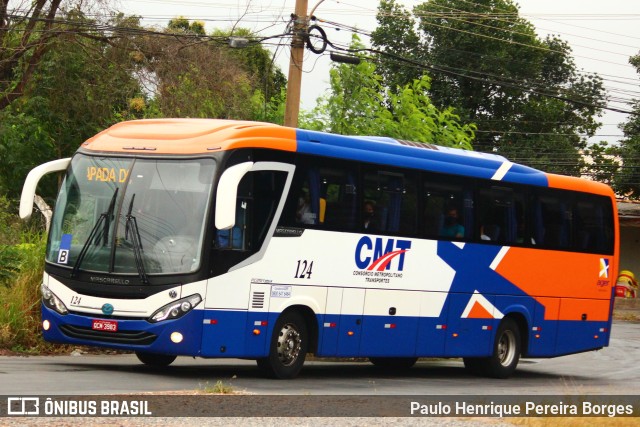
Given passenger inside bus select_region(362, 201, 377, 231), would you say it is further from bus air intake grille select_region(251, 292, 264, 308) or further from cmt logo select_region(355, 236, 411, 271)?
bus air intake grille select_region(251, 292, 264, 308)

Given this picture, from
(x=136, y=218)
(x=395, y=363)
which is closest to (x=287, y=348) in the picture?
(x=136, y=218)

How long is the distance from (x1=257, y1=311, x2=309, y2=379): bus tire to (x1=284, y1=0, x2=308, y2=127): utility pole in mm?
7998

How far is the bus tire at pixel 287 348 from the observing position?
15.9 metres

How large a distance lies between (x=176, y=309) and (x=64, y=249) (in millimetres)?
1825

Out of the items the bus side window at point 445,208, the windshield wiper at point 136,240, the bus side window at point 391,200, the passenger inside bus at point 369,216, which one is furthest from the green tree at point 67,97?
the windshield wiper at point 136,240

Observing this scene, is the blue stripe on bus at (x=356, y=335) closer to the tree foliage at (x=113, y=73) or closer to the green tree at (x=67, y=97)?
the tree foliage at (x=113, y=73)

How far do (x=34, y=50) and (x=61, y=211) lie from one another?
16243 millimetres

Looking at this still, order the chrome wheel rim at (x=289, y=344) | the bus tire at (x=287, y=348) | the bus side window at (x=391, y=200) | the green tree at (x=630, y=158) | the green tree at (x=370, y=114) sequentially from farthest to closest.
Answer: the green tree at (x=630, y=158)
the green tree at (x=370, y=114)
the bus side window at (x=391, y=200)
the chrome wheel rim at (x=289, y=344)
the bus tire at (x=287, y=348)

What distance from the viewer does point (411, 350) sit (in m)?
18.5

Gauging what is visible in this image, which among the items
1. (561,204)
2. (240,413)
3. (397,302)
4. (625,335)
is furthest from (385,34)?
(240,413)

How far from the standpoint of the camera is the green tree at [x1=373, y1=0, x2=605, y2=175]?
60625mm

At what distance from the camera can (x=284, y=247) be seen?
52.3 feet

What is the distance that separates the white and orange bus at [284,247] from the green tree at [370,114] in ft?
27.9

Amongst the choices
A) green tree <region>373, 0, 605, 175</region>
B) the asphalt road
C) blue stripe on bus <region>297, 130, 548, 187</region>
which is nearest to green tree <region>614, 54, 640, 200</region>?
green tree <region>373, 0, 605, 175</region>
